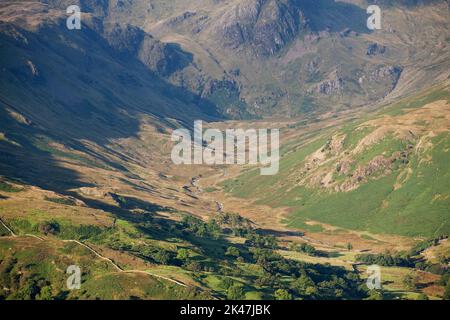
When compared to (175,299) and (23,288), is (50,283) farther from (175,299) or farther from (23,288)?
(175,299)
